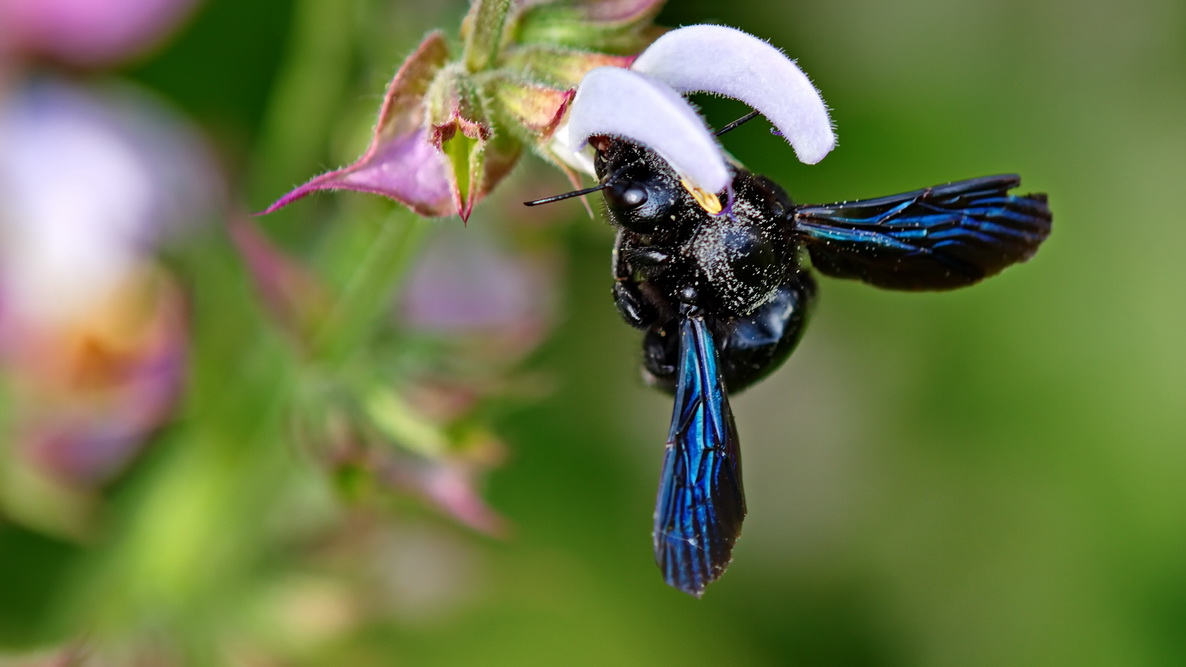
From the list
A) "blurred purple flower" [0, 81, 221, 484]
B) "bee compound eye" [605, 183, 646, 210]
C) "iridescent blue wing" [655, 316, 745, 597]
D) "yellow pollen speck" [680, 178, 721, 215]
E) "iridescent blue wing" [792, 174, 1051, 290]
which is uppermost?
"iridescent blue wing" [792, 174, 1051, 290]

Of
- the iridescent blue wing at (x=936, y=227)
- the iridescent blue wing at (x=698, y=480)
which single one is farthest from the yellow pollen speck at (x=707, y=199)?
the iridescent blue wing at (x=936, y=227)

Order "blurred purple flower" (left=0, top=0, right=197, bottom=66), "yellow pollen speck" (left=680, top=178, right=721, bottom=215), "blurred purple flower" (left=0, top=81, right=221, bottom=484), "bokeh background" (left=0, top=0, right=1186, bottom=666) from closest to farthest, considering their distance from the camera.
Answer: "yellow pollen speck" (left=680, top=178, right=721, bottom=215) → "blurred purple flower" (left=0, top=81, right=221, bottom=484) → "blurred purple flower" (left=0, top=0, right=197, bottom=66) → "bokeh background" (left=0, top=0, right=1186, bottom=666)

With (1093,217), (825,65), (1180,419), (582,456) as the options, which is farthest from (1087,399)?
(582,456)

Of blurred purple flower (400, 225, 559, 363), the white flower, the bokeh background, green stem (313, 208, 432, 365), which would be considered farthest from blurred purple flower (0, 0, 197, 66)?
the white flower

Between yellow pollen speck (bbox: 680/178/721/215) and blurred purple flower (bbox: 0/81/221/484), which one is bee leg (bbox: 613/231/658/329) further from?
blurred purple flower (bbox: 0/81/221/484)

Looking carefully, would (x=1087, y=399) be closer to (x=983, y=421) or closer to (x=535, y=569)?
(x=983, y=421)

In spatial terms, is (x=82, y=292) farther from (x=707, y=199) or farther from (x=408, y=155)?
(x=707, y=199)
